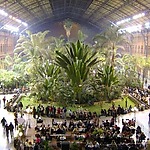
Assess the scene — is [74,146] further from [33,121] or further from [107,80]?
[107,80]

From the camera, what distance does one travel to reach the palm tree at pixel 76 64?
2722 cm

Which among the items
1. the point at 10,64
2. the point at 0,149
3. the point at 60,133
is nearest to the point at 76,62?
the point at 60,133

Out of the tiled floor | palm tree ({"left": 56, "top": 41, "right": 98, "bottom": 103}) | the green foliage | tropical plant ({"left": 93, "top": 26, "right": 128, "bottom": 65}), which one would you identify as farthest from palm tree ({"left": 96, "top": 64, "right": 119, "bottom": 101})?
the green foliage

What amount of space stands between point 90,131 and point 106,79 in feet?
36.1

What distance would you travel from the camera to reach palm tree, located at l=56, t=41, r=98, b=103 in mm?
27219

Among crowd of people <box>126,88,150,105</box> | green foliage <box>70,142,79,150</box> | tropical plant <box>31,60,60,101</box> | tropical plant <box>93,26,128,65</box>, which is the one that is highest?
→ tropical plant <box>93,26,128,65</box>

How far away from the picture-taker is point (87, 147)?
15984 mm

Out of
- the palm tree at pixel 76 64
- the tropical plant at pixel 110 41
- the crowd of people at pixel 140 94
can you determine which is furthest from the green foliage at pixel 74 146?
the tropical plant at pixel 110 41

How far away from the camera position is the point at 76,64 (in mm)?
27125

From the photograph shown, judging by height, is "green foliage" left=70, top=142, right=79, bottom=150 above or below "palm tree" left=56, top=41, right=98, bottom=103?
below

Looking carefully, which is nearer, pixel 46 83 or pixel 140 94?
pixel 46 83

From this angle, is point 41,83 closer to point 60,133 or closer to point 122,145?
point 60,133

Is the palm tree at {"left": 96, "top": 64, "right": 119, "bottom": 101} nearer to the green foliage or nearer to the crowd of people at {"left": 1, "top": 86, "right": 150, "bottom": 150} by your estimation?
the crowd of people at {"left": 1, "top": 86, "right": 150, "bottom": 150}

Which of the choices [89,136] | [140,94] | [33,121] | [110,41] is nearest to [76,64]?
[33,121]
